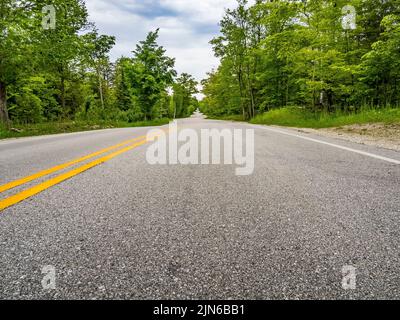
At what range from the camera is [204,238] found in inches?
50.6

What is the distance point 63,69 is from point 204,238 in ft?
76.8

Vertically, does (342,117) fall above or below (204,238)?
above

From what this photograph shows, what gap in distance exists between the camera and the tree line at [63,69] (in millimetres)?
9930

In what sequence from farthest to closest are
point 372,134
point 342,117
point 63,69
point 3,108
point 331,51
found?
point 63,69 → point 331,51 → point 3,108 → point 342,117 → point 372,134

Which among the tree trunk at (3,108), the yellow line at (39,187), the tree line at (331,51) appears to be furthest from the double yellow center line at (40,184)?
the tree line at (331,51)

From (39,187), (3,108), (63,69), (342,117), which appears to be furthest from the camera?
(63,69)

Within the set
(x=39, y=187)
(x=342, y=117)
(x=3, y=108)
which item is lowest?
(x=39, y=187)

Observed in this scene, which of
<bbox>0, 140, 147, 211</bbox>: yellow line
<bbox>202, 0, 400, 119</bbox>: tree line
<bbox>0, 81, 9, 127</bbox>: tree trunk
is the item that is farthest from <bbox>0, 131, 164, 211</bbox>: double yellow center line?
<bbox>202, 0, 400, 119</bbox>: tree line

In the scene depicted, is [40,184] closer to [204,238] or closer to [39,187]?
[39,187]

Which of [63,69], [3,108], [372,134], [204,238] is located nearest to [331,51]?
[372,134]

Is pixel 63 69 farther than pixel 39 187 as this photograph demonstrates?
Yes
